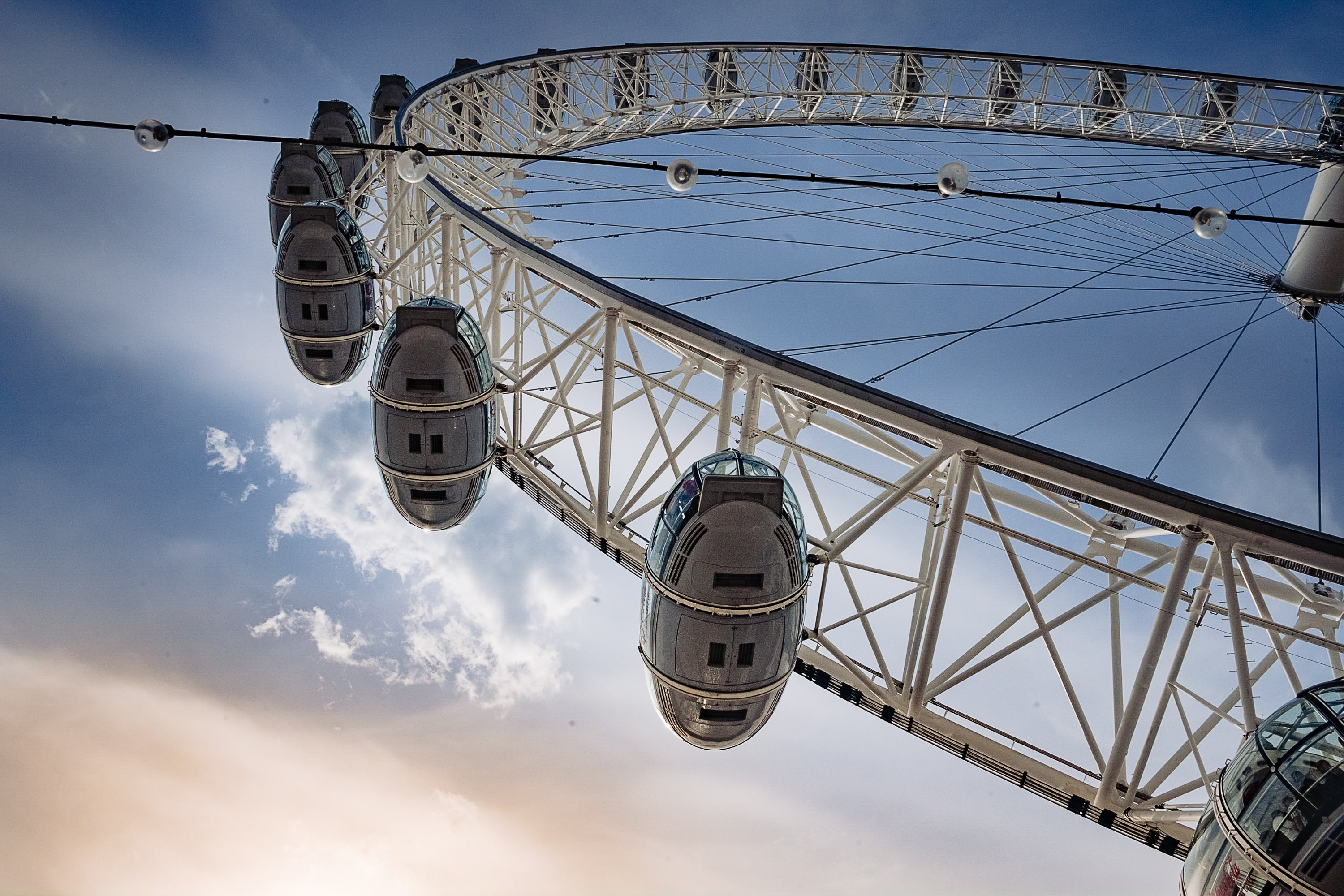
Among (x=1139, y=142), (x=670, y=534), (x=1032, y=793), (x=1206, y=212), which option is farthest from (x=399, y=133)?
(x=1139, y=142)

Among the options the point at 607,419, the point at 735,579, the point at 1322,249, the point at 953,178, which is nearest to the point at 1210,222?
the point at 953,178

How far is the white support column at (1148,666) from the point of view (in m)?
9.33

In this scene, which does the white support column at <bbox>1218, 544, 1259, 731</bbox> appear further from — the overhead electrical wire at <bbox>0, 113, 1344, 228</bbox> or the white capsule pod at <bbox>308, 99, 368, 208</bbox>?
the white capsule pod at <bbox>308, 99, 368, 208</bbox>

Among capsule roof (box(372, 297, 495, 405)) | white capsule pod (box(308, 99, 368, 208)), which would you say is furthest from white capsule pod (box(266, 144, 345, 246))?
capsule roof (box(372, 297, 495, 405))

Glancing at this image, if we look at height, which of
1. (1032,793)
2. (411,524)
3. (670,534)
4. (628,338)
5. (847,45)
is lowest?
(1032,793)

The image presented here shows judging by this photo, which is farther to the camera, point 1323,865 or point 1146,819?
point 1146,819

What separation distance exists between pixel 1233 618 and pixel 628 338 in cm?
882

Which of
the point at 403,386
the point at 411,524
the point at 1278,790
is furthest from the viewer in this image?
the point at 411,524

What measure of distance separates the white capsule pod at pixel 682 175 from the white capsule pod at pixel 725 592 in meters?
3.01

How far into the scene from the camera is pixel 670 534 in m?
9.20

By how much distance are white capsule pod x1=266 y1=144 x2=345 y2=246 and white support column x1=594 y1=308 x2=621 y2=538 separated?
14.2 meters

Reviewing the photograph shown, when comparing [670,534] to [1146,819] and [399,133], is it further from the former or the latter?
[399,133]

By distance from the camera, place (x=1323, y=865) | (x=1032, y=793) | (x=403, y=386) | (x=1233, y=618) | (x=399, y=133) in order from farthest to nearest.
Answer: (x=399, y=133) < (x=403, y=386) < (x=1032, y=793) < (x=1233, y=618) < (x=1323, y=865)

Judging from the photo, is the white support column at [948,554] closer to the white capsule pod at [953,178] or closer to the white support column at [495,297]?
the white capsule pod at [953,178]
